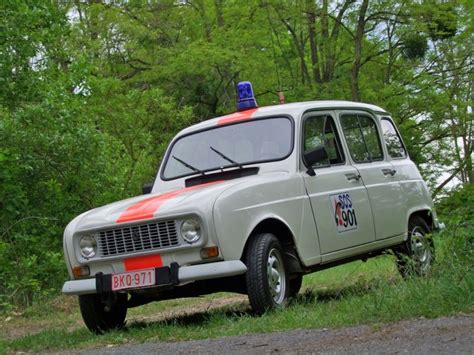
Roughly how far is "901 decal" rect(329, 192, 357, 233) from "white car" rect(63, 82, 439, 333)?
1 centimetres

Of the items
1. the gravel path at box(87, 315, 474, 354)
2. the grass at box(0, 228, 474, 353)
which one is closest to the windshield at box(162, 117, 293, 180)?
the grass at box(0, 228, 474, 353)

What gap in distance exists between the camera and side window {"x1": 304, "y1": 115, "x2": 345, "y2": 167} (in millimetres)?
7891

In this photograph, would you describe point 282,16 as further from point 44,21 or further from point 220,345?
point 220,345

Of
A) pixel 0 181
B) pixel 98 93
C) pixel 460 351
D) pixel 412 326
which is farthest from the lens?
pixel 98 93

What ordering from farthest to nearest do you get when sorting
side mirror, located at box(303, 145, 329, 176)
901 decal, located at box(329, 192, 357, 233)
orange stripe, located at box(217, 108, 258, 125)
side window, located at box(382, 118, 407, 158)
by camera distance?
side window, located at box(382, 118, 407, 158)
orange stripe, located at box(217, 108, 258, 125)
901 decal, located at box(329, 192, 357, 233)
side mirror, located at box(303, 145, 329, 176)

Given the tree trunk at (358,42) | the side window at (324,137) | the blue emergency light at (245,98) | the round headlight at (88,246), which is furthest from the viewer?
the tree trunk at (358,42)

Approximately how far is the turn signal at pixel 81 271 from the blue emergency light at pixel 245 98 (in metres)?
2.51

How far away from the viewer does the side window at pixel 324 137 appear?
7.89 metres

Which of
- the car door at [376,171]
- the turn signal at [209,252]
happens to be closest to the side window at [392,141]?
the car door at [376,171]

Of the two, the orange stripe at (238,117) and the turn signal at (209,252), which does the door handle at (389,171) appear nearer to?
the orange stripe at (238,117)

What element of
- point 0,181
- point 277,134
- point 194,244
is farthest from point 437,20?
point 194,244

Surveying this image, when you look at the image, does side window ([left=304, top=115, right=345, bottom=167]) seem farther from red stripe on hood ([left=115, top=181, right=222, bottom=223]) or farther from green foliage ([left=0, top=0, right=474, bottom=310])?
green foliage ([left=0, top=0, right=474, bottom=310])

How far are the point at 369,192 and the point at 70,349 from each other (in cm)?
362

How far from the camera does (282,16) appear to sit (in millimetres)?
24391
